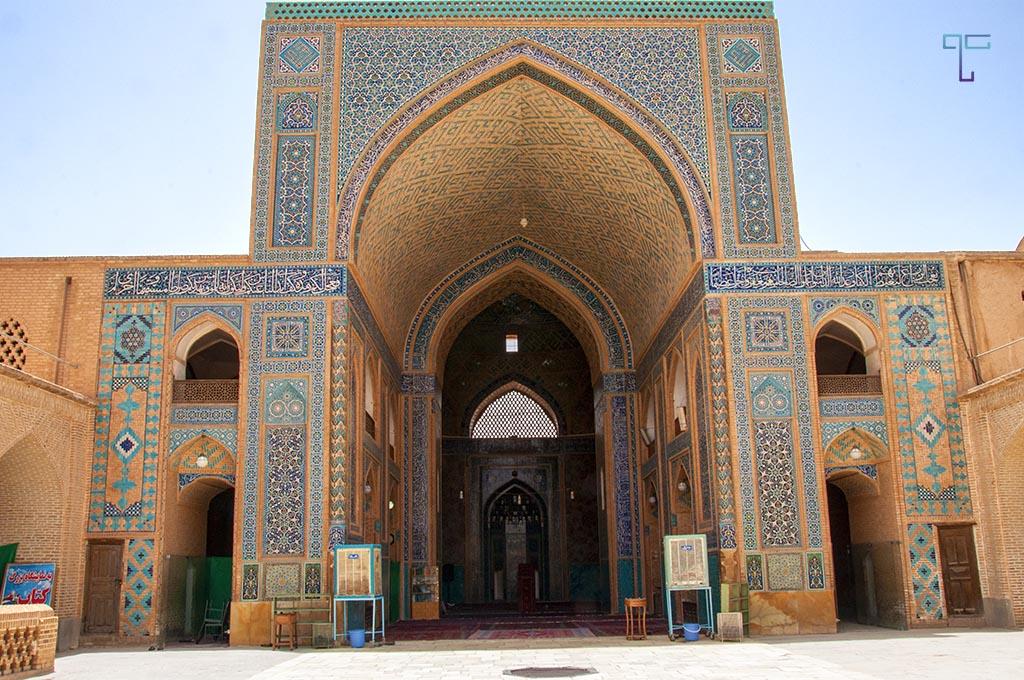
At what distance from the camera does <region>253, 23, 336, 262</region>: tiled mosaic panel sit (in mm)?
11258

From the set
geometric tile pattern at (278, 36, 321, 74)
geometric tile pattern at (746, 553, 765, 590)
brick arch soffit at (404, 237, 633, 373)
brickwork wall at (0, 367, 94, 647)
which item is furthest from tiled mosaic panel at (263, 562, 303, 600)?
brick arch soffit at (404, 237, 633, 373)

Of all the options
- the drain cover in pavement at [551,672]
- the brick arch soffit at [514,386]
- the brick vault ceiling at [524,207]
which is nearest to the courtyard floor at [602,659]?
the drain cover in pavement at [551,672]

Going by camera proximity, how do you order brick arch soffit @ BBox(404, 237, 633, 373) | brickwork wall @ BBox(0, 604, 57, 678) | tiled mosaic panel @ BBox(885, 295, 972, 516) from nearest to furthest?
brickwork wall @ BBox(0, 604, 57, 678), tiled mosaic panel @ BBox(885, 295, 972, 516), brick arch soffit @ BBox(404, 237, 633, 373)

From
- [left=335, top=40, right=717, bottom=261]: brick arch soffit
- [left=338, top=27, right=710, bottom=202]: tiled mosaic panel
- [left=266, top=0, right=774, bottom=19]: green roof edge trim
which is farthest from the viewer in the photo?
[left=266, top=0, right=774, bottom=19]: green roof edge trim

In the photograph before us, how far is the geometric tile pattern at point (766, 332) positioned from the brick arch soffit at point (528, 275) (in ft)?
17.3

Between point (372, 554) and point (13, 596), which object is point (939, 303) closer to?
point (372, 554)

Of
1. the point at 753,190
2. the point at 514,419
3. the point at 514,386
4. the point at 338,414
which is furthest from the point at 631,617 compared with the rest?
the point at 514,419

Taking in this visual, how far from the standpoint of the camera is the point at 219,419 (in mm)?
10930

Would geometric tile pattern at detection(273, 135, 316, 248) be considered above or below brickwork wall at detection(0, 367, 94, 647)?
above

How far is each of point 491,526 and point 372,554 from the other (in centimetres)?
1045

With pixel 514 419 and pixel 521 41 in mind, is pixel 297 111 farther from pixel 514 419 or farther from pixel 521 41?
pixel 514 419

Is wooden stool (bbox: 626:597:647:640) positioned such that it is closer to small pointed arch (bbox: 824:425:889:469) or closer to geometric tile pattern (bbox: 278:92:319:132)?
small pointed arch (bbox: 824:425:889:469)

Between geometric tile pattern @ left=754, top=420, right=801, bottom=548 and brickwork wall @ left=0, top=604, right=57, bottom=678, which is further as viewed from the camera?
geometric tile pattern @ left=754, top=420, right=801, bottom=548

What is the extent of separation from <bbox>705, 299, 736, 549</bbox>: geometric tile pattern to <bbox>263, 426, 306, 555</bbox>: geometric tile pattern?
173 inches
